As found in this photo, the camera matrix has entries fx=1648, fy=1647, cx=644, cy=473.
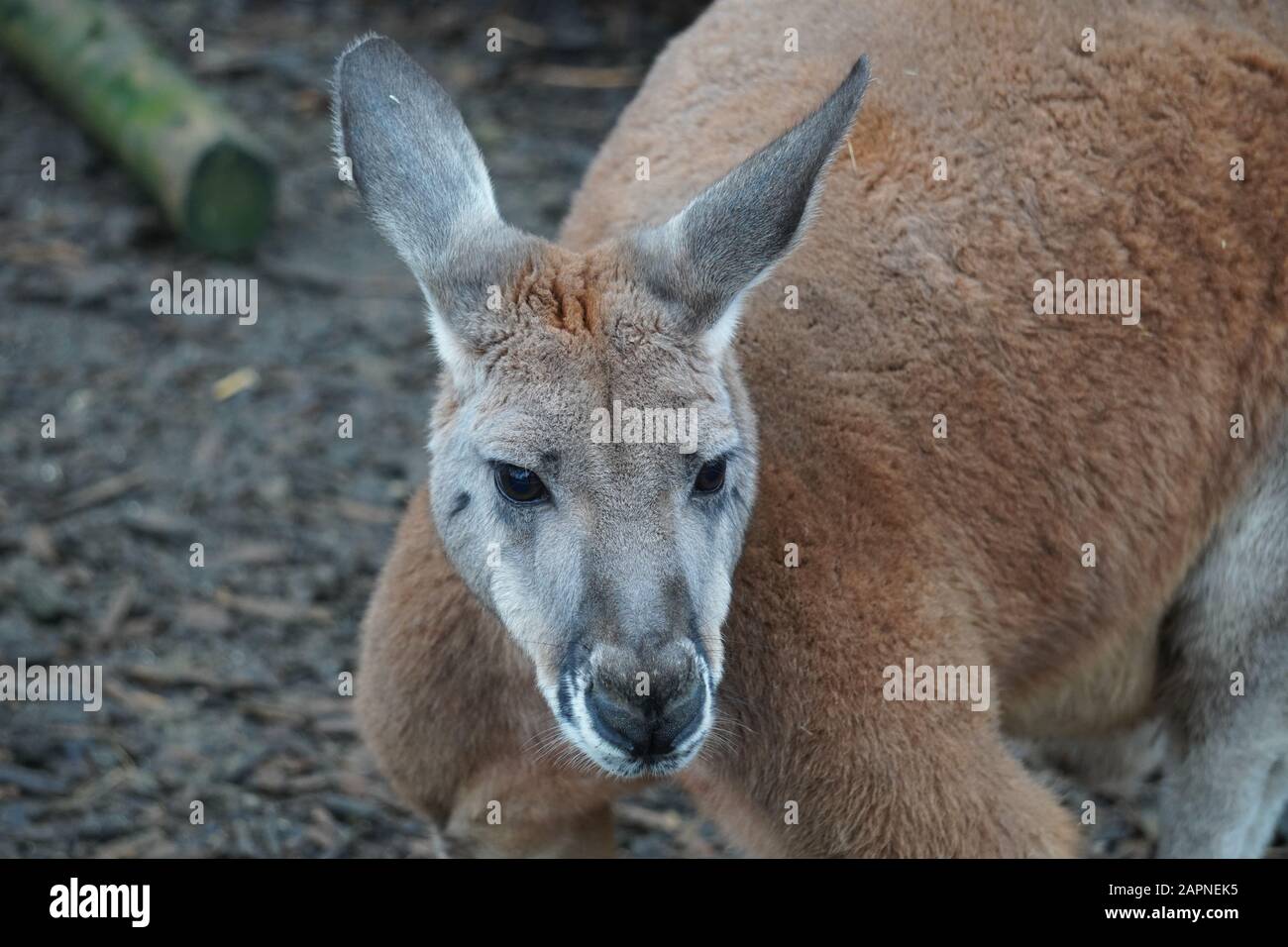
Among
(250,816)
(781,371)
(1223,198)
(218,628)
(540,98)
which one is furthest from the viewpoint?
(540,98)

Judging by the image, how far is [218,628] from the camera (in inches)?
259

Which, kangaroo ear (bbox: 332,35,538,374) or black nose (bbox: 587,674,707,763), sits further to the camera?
kangaroo ear (bbox: 332,35,538,374)

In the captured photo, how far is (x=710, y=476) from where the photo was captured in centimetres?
405

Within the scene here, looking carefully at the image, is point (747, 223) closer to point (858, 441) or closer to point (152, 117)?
point (858, 441)

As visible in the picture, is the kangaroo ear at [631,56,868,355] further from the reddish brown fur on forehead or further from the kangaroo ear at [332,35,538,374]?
the kangaroo ear at [332,35,538,374]

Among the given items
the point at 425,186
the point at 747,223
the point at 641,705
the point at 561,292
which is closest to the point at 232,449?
the point at 425,186

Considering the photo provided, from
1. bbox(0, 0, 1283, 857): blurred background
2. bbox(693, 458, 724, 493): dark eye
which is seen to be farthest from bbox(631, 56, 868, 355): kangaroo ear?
bbox(0, 0, 1283, 857): blurred background

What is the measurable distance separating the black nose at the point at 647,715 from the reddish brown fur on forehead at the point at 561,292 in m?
0.90

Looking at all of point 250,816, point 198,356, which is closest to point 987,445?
point 250,816

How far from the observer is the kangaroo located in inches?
158

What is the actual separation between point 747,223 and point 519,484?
889mm
